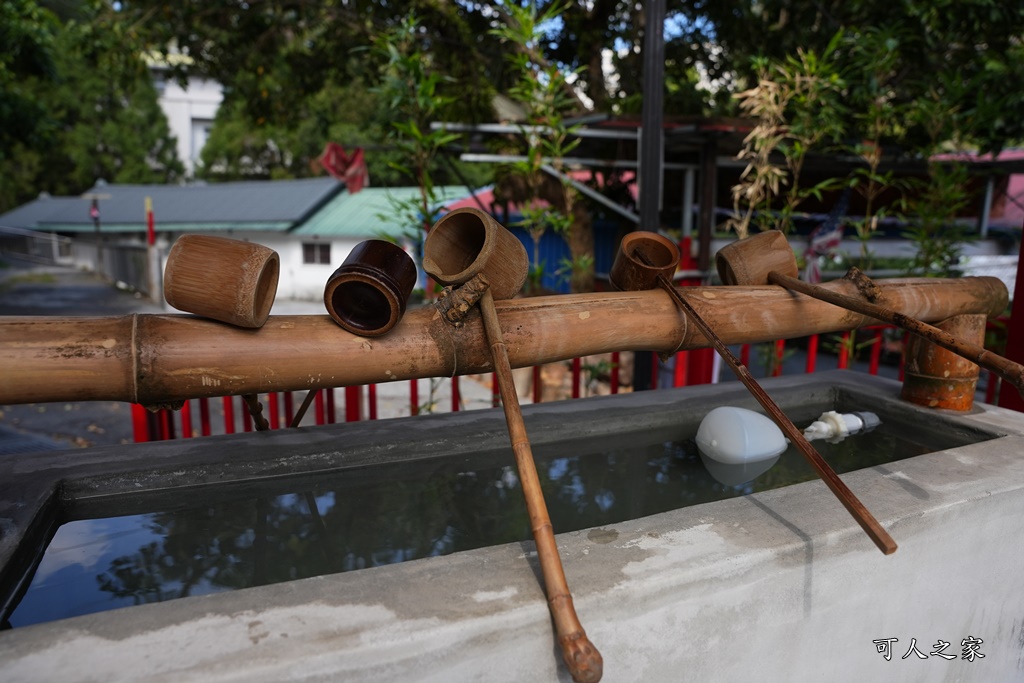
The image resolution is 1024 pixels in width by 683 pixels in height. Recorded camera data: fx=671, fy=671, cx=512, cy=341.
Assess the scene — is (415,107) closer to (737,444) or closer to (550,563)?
(737,444)

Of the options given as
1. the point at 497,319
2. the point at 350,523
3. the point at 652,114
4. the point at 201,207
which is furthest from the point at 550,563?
the point at 201,207

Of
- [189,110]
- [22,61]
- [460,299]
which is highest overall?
[189,110]

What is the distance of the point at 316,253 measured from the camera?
17984 millimetres

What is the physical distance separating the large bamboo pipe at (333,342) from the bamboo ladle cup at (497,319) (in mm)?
114

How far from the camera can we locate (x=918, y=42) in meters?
5.72

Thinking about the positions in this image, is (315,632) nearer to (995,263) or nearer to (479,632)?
(479,632)

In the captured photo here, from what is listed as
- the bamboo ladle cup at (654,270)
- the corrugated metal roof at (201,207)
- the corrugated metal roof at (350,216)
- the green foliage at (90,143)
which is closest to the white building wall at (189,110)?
the green foliage at (90,143)

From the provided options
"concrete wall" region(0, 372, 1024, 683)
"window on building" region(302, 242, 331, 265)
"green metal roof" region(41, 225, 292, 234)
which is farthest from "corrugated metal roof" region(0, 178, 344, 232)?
"concrete wall" region(0, 372, 1024, 683)

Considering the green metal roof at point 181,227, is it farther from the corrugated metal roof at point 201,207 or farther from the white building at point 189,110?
the white building at point 189,110

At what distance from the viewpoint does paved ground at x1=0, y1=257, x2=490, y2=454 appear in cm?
604

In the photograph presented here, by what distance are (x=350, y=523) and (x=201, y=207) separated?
20824mm

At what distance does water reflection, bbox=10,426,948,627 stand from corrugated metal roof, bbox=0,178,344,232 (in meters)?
16.7

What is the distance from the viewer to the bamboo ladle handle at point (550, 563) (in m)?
1.07

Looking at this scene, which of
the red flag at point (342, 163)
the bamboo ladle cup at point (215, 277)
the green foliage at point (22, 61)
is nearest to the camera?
the bamboo ladle cup at point (215, 277)
